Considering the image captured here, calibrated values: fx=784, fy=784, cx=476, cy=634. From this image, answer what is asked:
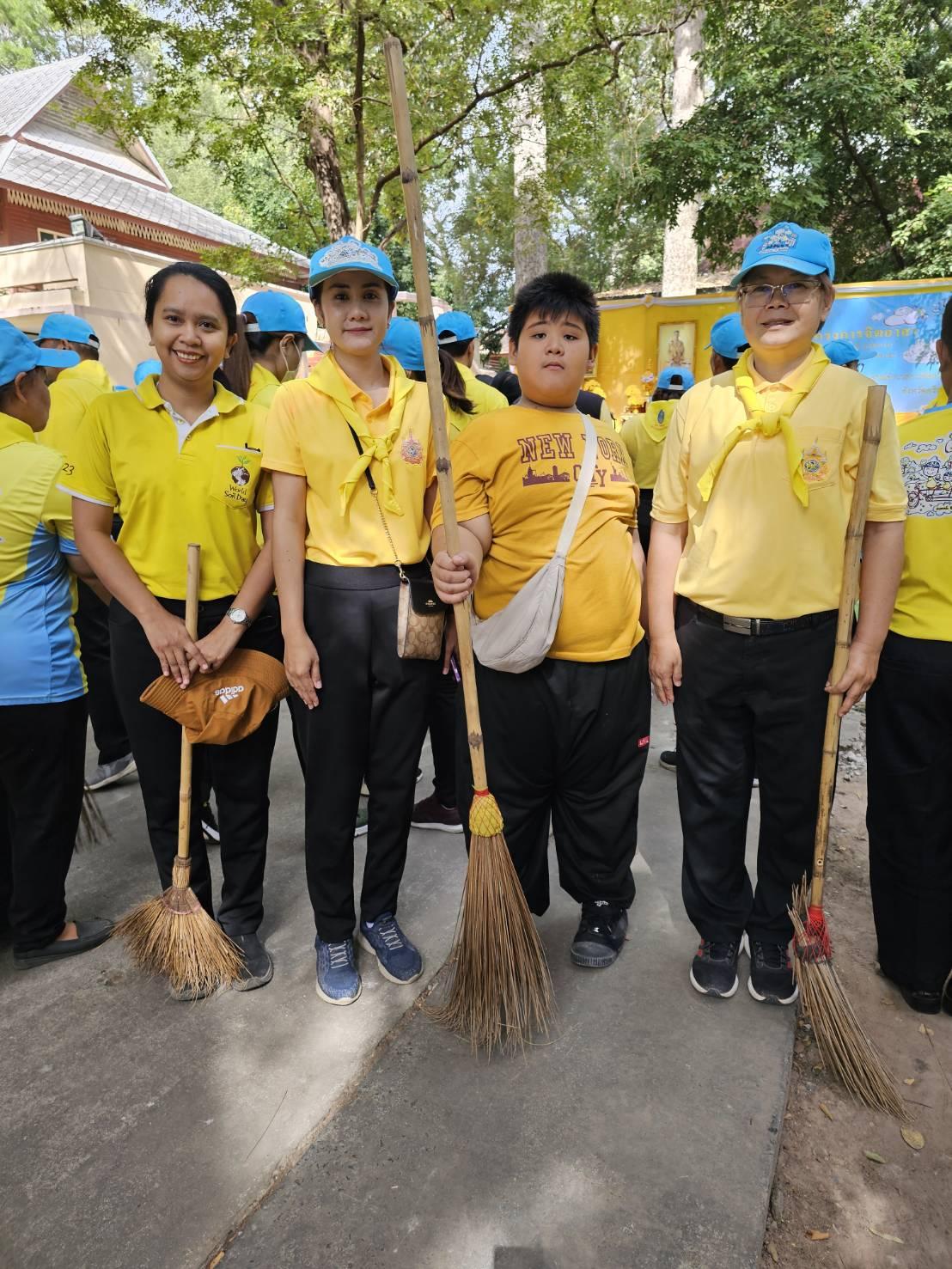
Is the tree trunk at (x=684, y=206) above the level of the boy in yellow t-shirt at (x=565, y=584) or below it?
above

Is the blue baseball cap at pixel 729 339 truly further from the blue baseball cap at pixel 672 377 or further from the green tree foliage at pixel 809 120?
the green tree foliage at pixel 809 120

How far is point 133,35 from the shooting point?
6316 millimetres

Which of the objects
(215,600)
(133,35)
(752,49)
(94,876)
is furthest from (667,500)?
(752,49)

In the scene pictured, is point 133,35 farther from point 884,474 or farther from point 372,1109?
point 372,1109

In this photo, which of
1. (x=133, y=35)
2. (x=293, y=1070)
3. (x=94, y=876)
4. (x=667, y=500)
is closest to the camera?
(x=293, y=1070)

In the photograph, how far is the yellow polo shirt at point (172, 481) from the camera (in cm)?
224

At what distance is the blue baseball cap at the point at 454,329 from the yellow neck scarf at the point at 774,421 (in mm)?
2123

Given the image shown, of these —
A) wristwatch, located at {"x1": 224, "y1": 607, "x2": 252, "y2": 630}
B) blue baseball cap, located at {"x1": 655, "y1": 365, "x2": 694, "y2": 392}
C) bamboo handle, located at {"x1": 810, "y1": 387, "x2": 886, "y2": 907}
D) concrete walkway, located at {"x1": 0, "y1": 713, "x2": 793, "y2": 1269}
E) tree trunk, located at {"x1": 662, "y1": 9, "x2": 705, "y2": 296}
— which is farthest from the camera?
tree trunk, located at {"x1": 662, "y1": 9, "x2": 705, "y2": 296}

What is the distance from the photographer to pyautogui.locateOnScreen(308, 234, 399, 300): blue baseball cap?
7.12 feet

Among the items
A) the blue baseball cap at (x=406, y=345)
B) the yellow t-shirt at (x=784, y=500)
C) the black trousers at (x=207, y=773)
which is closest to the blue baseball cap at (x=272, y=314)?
the blue baseball cap at (x=406, y=345)

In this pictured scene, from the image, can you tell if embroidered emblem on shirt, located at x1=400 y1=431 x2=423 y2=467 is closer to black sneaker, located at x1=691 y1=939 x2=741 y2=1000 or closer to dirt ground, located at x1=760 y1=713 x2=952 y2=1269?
black sneaker, located at x1=691 y1=939 x2=741 y2=1000

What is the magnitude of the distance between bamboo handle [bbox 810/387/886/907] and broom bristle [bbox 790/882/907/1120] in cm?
20

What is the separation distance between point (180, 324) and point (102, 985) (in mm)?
2082

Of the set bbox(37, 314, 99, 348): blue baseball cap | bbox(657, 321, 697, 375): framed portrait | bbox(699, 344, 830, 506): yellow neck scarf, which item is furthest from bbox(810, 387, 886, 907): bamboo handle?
bbox(657, 321, 697, 375): framed portrait
